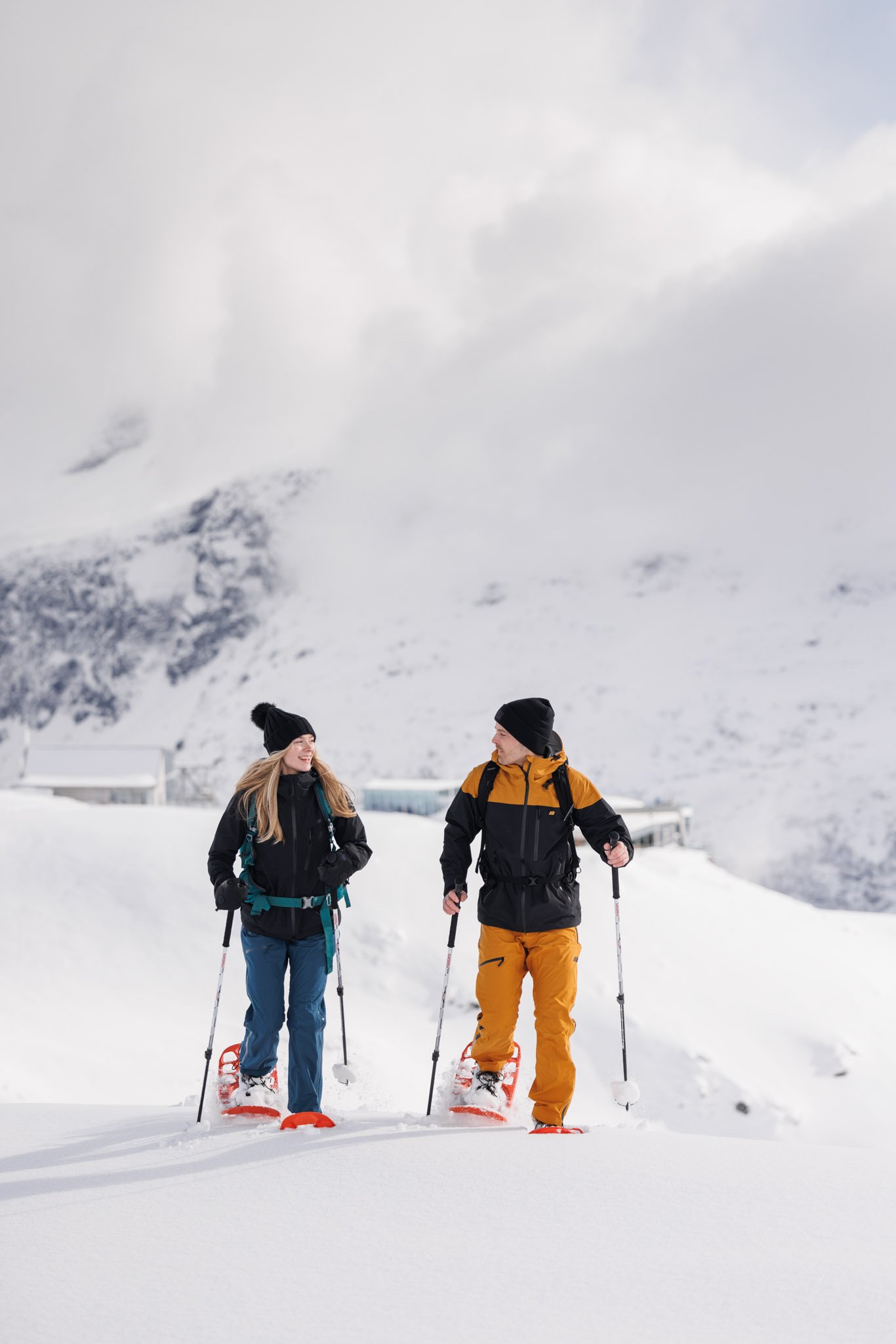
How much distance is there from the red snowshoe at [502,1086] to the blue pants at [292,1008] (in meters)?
0.90

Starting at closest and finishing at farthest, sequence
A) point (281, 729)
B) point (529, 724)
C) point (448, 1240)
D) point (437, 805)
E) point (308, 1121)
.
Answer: point (448, 1240) → point (308, 1121) → point (529, 724) → point (281, 729) → point (437, 805)

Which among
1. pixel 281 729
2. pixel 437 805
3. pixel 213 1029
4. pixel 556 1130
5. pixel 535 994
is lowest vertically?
pixel 556 1130

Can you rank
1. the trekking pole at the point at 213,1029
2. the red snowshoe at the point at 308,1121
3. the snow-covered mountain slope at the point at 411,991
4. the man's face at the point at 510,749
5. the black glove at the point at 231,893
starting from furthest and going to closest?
1. the snow-covered mountain slope at the point at 411,991
2. the man's face at the point at 510,749
3. the trekking pole at the point at 213,1029
4. the black glove at the point at 231,893
5. the red snowshoe at the point at 308,1121

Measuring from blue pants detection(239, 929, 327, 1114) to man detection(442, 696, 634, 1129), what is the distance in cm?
100

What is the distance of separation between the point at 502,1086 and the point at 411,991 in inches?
570

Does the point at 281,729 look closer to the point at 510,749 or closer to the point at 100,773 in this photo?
the point at 510,749

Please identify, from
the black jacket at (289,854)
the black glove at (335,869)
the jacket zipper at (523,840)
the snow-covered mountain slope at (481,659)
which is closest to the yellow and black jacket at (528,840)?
the jacket zipper at (523,840)

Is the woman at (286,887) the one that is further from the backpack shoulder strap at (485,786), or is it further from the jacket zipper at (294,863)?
the backpack shoulder strap at (485,786)

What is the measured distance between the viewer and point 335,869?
558 cm

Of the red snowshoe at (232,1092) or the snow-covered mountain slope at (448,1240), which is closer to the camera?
the snow-covered mountain slope at (448,1240)

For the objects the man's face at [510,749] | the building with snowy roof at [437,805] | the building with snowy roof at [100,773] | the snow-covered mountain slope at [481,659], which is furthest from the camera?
the snow-covered mountain slope at [481,659]

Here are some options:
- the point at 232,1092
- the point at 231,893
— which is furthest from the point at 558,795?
the point at 232,1092

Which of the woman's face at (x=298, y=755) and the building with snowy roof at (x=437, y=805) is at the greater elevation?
the woman's face at (x=298, y=755)

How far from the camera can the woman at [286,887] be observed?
557cm
